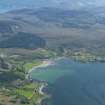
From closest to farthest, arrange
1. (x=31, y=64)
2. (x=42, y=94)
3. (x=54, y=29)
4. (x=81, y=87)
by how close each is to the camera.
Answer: (x=42, y=94), (x=81, y=87), (x=31, y=64), (x=54, y=29)

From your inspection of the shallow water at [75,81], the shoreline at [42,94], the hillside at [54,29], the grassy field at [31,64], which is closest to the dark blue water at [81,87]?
the shallow water at [75,81]

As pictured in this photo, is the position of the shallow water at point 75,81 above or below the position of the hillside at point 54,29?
above

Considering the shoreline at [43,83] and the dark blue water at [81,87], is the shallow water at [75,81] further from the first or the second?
the shoreline at [43,83]

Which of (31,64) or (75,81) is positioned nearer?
(75,81)

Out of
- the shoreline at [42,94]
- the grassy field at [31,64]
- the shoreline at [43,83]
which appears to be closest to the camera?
the shoreline at [42,94]

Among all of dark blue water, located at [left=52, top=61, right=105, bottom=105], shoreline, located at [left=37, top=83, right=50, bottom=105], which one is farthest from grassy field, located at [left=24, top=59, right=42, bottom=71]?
shoreline, located at [left=37, top=83, right=50, bottom=105]

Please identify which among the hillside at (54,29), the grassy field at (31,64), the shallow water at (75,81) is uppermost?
the shallow water at (75,81)

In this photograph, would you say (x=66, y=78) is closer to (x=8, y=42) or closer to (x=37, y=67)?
(x=37, y=67)

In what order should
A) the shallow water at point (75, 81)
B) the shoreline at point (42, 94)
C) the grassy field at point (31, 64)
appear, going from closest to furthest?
1. the shoreline at point (42, 94)
2. the shallow water at point (75, 81)
3. the grassy field at point (31, 64)

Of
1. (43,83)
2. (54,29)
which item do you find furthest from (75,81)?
(54,29)

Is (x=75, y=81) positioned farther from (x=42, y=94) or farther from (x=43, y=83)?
(x=42, y=94)
